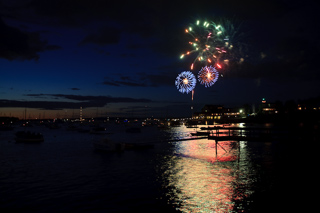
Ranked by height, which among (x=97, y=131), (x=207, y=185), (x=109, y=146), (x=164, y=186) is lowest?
(x=164, y=186)

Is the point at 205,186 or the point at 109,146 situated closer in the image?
the point at 205,186

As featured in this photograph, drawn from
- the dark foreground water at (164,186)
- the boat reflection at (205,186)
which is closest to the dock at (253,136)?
the dark foreground water at (164,186)

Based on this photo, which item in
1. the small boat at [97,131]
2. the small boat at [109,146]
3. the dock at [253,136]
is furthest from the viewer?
the small boat at [97,131]

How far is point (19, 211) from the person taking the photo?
21.3 metres

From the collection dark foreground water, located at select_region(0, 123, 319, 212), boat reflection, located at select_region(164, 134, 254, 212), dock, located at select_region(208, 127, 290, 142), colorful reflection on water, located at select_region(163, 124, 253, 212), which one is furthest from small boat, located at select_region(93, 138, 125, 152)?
dock, located at select_region(208, 127, 290, 142)

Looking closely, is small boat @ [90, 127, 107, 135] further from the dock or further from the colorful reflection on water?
the colorful reflection on water

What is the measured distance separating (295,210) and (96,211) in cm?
1501

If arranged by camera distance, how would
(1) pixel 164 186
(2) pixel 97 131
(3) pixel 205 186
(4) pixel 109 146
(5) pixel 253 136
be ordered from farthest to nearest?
1. (2) pixel 97 131
2. (5) pixel 253 136
3. (4) pixel 109 146
4. (1) pixel 164 186
5. (3) pixel 205 186

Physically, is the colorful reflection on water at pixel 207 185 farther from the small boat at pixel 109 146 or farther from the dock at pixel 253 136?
the small boat at pixel 109 146

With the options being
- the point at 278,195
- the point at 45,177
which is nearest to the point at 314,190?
the point at 278,195

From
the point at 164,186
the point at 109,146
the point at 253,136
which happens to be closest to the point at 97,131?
the point at 109,146

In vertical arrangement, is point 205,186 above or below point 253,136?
below

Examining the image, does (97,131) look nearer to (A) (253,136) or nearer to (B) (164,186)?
(A) (253,136)

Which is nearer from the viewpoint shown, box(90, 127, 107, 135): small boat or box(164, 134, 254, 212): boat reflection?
box(164, 134, 254, 212): boat reflection
